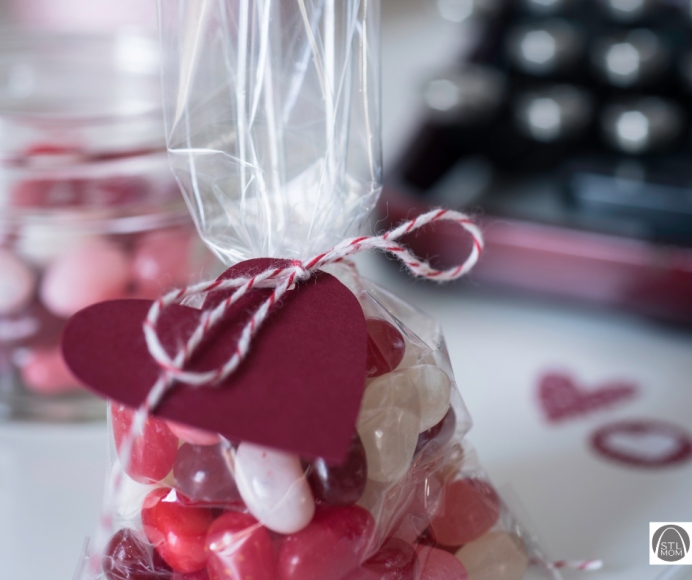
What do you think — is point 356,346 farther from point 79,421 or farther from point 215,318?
point 79,421

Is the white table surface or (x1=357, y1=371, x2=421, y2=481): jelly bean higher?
(x1=357, y1=371, x2=421, y2=481): jelly bean

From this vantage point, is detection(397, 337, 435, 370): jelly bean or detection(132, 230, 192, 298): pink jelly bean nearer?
detection(397, 337, 435, 370): jelly bean

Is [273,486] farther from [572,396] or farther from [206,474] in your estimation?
[572,396]

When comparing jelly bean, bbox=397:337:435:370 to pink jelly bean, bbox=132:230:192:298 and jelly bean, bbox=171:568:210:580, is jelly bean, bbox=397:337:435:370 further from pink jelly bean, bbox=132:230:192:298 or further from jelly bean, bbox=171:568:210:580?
pink jelly bean, bbox=132:230:192:298

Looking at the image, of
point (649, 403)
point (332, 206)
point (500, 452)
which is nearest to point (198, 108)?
point (332, 206)

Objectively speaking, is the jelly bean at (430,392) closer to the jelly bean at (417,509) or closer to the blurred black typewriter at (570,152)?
the jelly bean at (417,509)

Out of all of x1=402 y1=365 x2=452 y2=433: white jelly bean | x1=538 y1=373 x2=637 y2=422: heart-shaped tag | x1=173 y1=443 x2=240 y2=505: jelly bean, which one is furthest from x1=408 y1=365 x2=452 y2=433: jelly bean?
x1=538 y1=373 x2=637 y2=422: heart-shaped tag
